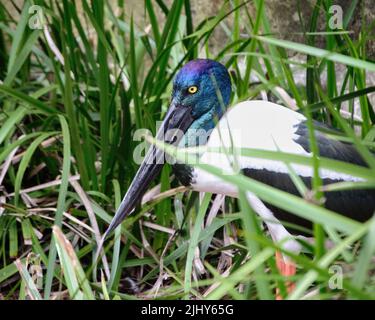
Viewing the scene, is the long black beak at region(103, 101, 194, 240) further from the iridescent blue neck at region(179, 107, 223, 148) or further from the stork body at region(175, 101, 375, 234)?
the stork body at region(175, 101, 375, 234)

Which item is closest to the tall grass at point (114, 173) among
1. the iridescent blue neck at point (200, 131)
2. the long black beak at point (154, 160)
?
the long black beak at point (154, 160)

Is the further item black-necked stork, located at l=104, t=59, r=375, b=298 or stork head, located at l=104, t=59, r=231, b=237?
stork head, located at l=104, t=59, r=231, b=237

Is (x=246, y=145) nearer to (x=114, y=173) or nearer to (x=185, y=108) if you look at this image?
(x=185, y=108)

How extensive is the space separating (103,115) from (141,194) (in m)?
0.46

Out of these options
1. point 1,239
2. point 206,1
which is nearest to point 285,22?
point 206,1

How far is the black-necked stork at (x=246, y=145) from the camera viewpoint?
303 cm

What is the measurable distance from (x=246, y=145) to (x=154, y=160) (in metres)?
0.40

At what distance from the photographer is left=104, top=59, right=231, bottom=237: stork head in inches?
128

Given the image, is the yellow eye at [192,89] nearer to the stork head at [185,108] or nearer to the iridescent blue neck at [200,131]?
the stork head at [185,108]

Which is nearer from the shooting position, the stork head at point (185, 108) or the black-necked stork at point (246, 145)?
the black-necked stork at point (246, 145)

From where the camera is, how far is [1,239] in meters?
3.58

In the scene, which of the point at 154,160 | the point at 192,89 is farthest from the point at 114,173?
the point at 192,89

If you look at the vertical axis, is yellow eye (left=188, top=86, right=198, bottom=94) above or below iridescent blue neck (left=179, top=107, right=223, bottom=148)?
above

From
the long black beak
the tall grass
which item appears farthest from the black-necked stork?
the tall grass
